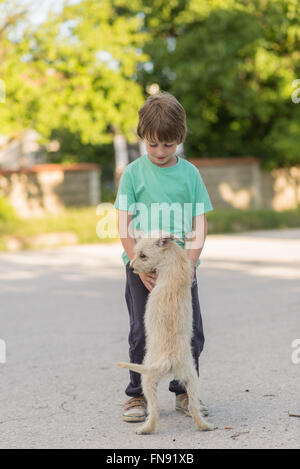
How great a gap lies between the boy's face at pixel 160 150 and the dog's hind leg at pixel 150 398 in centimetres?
114

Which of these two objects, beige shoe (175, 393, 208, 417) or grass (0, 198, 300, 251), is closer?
beige shoe (175, 393, 208, 417)

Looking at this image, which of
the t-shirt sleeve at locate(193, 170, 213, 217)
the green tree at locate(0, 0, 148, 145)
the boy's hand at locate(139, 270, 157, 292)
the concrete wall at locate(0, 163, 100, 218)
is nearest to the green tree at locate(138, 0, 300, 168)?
the green tree at locate(0, 0, 148, 145)

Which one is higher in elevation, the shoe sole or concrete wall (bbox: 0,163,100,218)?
concrete wall (bbox: 0,163,100,218)

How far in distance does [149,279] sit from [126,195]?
0.51m

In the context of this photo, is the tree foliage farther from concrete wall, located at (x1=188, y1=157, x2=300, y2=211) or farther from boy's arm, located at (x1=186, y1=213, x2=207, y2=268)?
boy's arm, located at (x1=186, y1=213, x2=207, y2=268)

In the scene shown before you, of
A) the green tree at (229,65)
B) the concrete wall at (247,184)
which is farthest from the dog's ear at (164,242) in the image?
the concrete wall at (247,184)

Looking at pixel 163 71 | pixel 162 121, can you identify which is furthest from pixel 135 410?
pixel 163 71

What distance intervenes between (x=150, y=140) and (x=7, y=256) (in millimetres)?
11492

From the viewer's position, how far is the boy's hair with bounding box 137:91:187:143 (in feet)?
12.8

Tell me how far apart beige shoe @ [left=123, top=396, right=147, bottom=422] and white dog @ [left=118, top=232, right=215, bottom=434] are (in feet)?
0.90

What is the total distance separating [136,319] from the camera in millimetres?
4230

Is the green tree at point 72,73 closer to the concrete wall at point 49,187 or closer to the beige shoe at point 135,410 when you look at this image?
the concrete wall at point 49,187
